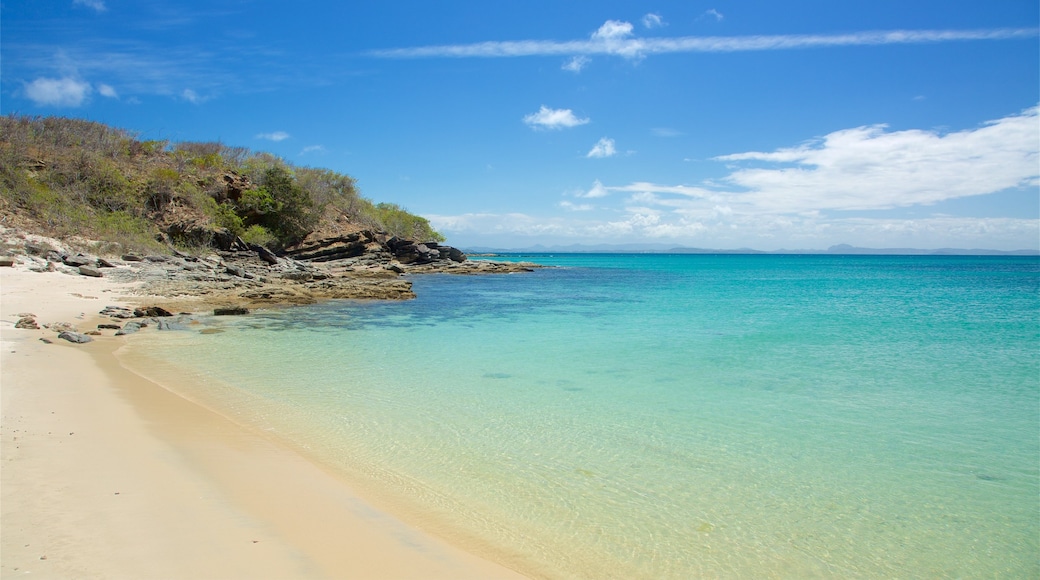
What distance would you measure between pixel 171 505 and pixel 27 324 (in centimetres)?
1027

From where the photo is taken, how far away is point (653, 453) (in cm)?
621

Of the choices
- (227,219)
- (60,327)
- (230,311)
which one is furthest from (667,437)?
(227,219)

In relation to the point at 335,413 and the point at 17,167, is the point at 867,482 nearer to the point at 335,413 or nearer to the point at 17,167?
the point at 335,413

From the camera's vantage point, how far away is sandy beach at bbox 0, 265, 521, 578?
3334mm

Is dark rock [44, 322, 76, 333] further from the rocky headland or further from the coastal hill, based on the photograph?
the coastal hill

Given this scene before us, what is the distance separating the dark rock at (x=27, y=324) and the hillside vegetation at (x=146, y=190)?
59.8 ft

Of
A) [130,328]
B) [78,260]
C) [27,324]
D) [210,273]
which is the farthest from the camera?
[210,273]

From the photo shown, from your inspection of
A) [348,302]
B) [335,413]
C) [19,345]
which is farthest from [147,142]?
[335,413]

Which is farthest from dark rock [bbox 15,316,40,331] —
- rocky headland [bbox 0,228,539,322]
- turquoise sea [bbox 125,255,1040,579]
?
rocky headland [bbox 0,228,539,322]

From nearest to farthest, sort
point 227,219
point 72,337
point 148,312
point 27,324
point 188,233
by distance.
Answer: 1. point 72,337
2. point 27,324
3. point 148,312
4. point 188,233
5. point 227,219

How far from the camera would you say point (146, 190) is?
108 feet

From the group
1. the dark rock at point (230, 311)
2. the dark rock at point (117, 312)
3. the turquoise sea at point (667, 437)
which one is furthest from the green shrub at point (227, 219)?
the turquoise sea at point (667, 437)

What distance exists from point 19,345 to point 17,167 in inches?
1063

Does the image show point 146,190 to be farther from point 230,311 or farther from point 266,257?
point 230,311
